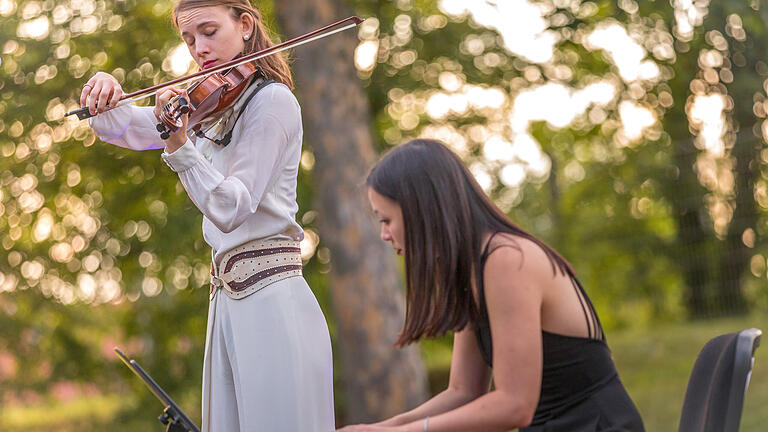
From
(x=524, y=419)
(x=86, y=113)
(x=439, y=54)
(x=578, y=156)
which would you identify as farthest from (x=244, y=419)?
(x=578, y=156)

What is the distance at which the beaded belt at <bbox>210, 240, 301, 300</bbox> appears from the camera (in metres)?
2.01

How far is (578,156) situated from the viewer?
35.6ft

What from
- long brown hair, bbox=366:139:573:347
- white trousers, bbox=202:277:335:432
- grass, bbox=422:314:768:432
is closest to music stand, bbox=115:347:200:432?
white trousers, bbox=202:277:335:432

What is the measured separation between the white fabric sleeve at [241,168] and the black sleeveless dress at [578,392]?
512mm

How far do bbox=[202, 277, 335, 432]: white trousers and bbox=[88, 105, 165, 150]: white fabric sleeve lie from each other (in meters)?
0.41

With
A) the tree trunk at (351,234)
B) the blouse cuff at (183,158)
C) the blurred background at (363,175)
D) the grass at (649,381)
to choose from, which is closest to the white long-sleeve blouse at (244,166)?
the blouse cuff at (183,158)

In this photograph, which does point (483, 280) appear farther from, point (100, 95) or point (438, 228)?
point (100, 95)

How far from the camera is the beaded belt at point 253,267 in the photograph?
2.01 m

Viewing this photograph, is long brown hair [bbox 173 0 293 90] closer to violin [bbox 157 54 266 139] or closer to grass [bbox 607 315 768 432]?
violin [bbox 157 54 266 139]

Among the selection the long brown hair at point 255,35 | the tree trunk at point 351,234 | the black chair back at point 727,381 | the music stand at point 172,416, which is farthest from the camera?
the tree trunk at point 351,234

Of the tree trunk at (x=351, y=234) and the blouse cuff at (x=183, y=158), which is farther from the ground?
the blouse cuff at (x=183, y=158)

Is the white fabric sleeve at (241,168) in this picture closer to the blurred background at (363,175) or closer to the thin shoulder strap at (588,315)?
the thin shoulder strap at (588,315)

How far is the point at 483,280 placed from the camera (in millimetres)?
1927

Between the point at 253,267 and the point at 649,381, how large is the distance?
6.64 metres
